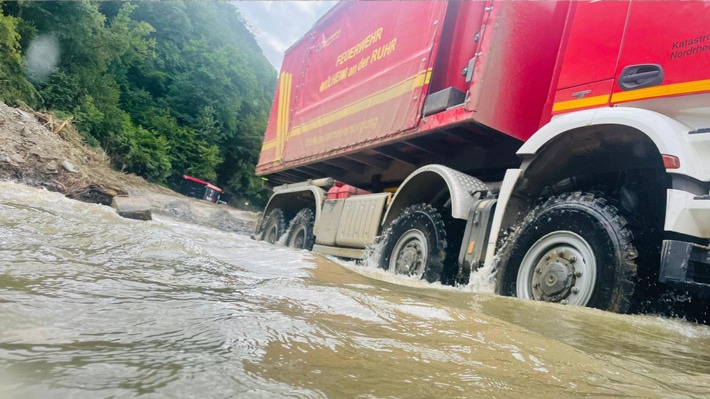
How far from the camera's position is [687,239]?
259 centimetres

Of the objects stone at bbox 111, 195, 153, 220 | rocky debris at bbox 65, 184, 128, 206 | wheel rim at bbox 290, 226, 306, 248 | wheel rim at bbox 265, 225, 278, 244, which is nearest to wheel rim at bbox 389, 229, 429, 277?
wheel rim at bbox 290, 226, 306, 248

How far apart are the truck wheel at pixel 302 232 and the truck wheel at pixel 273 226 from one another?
23.5 inches

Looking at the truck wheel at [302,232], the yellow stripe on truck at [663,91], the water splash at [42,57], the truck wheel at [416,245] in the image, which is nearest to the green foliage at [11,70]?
the water splash at [42,57]

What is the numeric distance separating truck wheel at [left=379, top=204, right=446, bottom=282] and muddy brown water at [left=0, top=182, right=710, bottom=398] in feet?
6.61

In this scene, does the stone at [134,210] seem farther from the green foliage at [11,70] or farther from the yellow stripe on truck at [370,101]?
the green foliage at [11,70]

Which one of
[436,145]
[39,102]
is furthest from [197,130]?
[436,145]

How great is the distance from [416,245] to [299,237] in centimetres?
361

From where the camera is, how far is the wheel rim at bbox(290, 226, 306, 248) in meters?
7.62

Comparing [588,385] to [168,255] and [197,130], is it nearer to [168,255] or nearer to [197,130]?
[168,255]

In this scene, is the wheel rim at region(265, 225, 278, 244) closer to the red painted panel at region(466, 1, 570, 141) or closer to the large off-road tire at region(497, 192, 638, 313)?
the red painted panel at region(466, 1, 570, 141)

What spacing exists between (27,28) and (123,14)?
6.60m

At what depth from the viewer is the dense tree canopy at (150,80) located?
52.9 feet

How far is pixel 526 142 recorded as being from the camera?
358 cm

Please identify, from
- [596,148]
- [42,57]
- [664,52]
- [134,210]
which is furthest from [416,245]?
[42,57]
